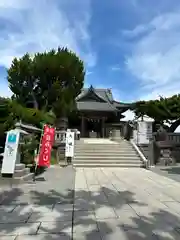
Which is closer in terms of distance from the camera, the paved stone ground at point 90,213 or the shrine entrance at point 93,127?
the paved stone ground at point 90,213

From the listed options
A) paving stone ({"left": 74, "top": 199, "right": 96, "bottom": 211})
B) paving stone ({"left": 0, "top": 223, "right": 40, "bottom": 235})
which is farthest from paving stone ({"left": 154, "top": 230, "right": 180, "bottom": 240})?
paving stone ({"left": 0, "top": 223, "right": 40, "bottom": 235})

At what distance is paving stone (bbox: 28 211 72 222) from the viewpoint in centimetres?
437

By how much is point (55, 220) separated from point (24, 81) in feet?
84.0

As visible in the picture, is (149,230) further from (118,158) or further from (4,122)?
(118,158)

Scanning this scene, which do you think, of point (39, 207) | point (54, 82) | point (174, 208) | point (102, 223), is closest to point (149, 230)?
point (102, 223)

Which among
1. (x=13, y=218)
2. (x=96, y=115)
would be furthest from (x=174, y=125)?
(x=13, y=218)

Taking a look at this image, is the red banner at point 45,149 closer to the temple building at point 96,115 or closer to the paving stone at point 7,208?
the paving stone at point 7,208

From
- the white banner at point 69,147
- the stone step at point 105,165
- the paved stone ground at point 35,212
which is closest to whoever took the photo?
the paved stone ground at point 35,212

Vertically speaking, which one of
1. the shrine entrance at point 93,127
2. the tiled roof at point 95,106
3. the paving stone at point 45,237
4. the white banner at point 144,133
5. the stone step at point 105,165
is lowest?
the paving stone at point 45,237

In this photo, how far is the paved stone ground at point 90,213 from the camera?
3771 mm

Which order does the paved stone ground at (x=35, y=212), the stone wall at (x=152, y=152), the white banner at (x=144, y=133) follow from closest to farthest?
the paved stone ground at (x=35, y=212) → the stone wall at (x=152, y=152) → the white banner at (x=144, y=133)

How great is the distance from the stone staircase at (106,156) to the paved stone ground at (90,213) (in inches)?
258

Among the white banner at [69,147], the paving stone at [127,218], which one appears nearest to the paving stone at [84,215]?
the paving stone at [127,218]

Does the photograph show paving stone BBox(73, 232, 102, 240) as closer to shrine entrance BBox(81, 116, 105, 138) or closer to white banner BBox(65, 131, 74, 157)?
white banner BBox(65, 131, 74, 157)
